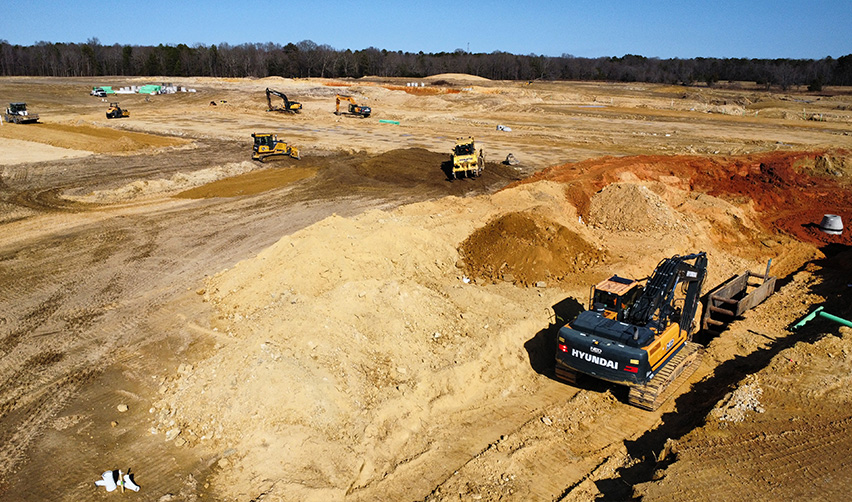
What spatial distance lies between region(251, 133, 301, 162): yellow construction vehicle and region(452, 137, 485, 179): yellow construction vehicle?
34.4 ft

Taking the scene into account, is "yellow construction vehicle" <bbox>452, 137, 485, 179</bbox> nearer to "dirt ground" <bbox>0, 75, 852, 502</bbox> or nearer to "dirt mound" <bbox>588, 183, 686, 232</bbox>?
"dirt ground" <bbox>0, 75, 852, 502</bbox>

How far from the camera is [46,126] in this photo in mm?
46062

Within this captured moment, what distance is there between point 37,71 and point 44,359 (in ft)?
495

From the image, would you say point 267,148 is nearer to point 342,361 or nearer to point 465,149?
point 465,149

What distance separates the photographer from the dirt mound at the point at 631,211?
20.1m

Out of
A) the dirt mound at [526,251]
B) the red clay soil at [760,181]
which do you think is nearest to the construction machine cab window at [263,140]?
the red clay soil at [760,181]

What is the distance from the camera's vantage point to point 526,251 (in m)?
16.4

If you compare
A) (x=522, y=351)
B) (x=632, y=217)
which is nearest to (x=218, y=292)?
(x=522, y=351)

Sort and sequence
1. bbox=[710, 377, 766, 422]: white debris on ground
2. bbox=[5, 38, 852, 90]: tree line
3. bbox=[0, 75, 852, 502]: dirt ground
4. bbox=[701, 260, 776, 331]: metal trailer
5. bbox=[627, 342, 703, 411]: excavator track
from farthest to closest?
bbox=[5, 38, 852, 90]: tree line < bbox=[701, 260, 776, 331]: metal trailer < bbox=[627, 342, 703, 411]: excavator track < bbox=[710, 377, 766, 422]: white debris on ground < bbox=[0, 75, 852, 502]: dirt ground

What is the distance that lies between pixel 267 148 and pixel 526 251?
2201 centimetres

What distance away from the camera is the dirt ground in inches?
348

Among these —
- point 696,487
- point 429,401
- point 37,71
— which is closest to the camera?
point 696,487

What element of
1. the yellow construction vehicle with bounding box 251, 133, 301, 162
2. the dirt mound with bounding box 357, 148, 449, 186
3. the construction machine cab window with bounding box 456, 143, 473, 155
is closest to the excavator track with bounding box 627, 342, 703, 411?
the dirt mound with bounding box 357, 148, 449, 186

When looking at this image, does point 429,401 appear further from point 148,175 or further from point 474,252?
point 148,175
